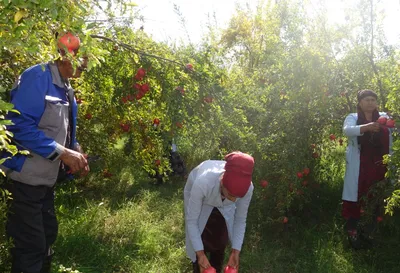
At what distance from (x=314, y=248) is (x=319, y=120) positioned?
128 cm

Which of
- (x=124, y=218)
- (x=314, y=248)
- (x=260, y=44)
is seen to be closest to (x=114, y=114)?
(x=124, y=218)

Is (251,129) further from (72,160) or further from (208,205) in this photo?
(72,160)

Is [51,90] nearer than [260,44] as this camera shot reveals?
Yes

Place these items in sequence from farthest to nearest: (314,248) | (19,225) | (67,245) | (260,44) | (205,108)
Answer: (260,44), (314,248), (67,245), (205,108), (19,225)

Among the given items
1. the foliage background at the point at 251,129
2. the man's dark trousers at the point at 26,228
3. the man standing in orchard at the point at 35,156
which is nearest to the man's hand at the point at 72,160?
the man standing in orchard at the point at 35,156

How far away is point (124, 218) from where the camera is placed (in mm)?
4543

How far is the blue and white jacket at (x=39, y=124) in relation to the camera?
2.35 metres

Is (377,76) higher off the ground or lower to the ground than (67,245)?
higher

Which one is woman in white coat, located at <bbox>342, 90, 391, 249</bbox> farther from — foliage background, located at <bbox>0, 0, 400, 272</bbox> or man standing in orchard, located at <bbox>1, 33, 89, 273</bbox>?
man standing in orchard, located at <bbox>1, 33, 89, 273</bbox>

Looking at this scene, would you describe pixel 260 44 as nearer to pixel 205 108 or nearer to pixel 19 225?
pixel 205 108

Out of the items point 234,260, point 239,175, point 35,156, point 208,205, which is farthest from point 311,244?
point 35,156

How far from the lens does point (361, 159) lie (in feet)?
12.8

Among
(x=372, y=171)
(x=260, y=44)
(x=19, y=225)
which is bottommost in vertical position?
(x=19, y=225)

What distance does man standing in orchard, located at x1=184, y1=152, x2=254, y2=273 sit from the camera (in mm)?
2316
